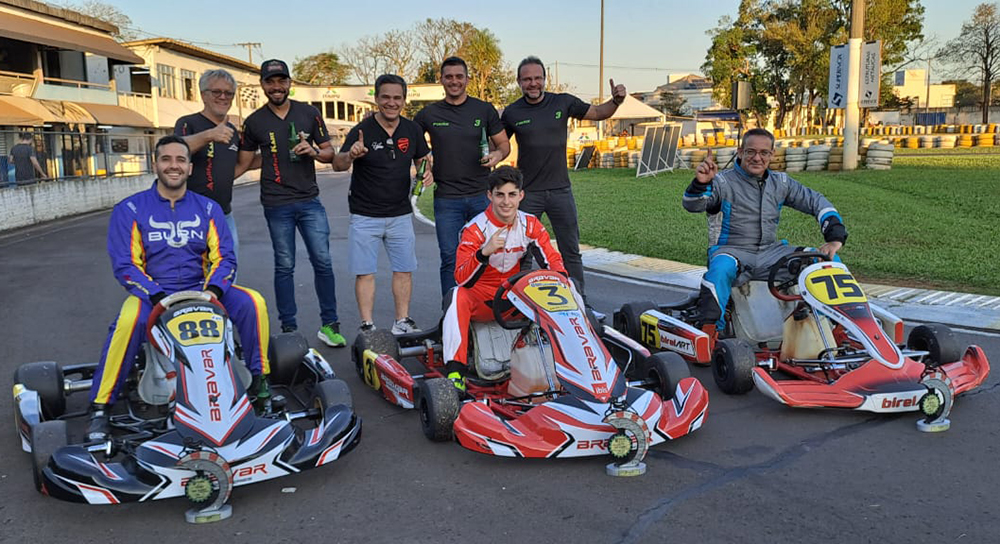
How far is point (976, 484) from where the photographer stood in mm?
3637

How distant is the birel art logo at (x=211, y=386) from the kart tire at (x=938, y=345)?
149 inches

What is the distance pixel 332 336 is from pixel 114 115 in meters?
34.3

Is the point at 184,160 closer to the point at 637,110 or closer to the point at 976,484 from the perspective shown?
the point at 976,484

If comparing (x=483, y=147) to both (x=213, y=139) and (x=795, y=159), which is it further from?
(x=795, y=159)

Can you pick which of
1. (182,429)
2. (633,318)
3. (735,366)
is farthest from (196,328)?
(633,318)

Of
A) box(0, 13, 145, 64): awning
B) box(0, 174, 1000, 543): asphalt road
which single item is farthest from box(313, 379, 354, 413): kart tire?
box(0, 13, 145, 64): awning

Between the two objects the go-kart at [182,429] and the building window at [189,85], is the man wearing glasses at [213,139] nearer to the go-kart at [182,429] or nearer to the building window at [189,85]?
the go-kart at [182,429]

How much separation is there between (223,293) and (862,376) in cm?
328

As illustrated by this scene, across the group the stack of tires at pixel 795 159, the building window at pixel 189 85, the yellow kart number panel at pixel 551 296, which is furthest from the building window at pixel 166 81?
the yellow kart number panel at pixel 551 296

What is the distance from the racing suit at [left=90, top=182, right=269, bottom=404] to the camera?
4316 millimetres

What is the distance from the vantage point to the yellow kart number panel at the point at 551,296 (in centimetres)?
427

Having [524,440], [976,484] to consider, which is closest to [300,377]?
[524,440]

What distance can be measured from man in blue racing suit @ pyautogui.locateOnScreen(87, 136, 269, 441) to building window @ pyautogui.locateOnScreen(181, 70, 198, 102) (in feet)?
154

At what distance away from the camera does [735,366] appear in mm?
4824
